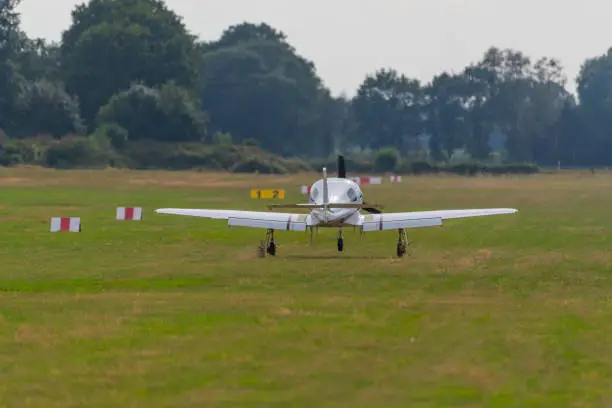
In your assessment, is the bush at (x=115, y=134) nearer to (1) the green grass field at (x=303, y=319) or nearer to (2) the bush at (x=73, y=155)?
(2) the bush at (x=73, y=155)

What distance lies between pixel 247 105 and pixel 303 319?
14477 cm

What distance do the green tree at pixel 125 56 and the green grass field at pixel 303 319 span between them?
103501 mm

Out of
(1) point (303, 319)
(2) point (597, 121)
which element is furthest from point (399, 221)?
(2) point (597, 121)

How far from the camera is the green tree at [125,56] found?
5586 inches

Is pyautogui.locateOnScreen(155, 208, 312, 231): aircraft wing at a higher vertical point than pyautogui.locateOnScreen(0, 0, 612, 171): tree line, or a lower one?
lower

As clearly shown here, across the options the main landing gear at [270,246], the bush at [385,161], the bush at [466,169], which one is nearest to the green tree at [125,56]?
the bush at [385,161]

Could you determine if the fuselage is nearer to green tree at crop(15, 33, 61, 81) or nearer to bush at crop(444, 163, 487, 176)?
bush at crop(444, 163, 487, 176)

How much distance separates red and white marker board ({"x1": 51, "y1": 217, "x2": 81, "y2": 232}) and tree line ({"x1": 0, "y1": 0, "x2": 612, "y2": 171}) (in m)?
75.7

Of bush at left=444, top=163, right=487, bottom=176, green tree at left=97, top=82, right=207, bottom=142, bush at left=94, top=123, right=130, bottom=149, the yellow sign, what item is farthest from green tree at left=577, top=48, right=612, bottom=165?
the yellow sign

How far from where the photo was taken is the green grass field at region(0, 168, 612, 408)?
1395 cm

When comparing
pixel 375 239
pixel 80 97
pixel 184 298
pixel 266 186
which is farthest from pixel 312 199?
pixel 80 97

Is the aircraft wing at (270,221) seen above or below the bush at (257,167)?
below

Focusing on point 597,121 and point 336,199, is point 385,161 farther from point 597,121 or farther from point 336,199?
point 336,199

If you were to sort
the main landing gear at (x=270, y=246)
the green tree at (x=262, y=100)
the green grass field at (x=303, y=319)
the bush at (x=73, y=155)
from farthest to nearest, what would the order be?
the green tree at (x=262, y=100) < the bush at (x=73, y=155) < the main landing gear at (x=270, y=246) < the green grass field at (x=303, y=319)
